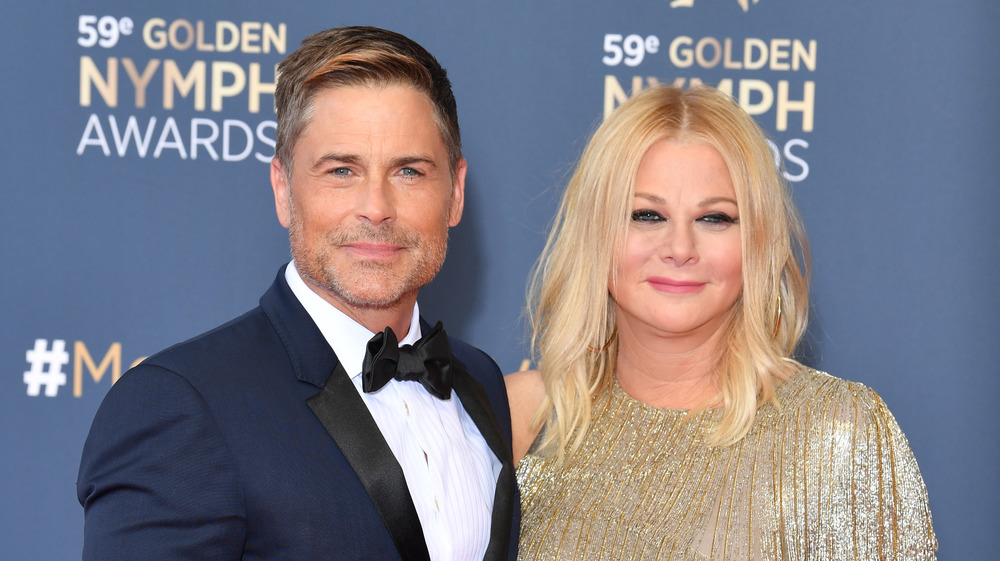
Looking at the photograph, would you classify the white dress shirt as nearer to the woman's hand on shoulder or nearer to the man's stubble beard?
the man's stubble beard

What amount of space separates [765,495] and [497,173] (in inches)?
54.3

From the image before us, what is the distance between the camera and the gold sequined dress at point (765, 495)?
200 cm

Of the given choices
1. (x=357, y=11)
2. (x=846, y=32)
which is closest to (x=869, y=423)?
(x=846, y=32)

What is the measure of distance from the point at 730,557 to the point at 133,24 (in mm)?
2334

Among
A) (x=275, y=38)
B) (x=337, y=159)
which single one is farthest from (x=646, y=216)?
(x=275, y=38)

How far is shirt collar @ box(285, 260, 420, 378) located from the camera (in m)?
1.77

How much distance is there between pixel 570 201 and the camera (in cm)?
243

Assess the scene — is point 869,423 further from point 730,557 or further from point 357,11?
point 357,11

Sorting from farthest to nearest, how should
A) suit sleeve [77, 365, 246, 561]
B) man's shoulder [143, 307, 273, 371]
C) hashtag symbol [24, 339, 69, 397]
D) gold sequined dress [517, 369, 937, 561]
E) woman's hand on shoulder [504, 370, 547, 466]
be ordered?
hashtag symbol [24, 339, 69, 397]
woman's hand on shoulder [504, 370, 547, 466]
gold sequined dress [517, 369, 937, 561]
man's shoulder [143, 307, 273, 371]
suit sleeve [77, 365, 246, 561]

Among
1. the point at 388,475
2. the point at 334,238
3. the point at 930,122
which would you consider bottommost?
the point at 388,475

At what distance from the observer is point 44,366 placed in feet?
9.49

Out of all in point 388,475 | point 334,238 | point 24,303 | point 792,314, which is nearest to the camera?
point 388,475

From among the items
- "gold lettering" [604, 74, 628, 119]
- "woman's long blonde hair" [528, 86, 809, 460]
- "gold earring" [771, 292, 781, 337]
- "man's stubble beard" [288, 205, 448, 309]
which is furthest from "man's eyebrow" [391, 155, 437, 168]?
"gold lettering" [604, 74, 628, 119]

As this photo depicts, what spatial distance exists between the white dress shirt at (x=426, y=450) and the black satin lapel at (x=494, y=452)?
0.03m
